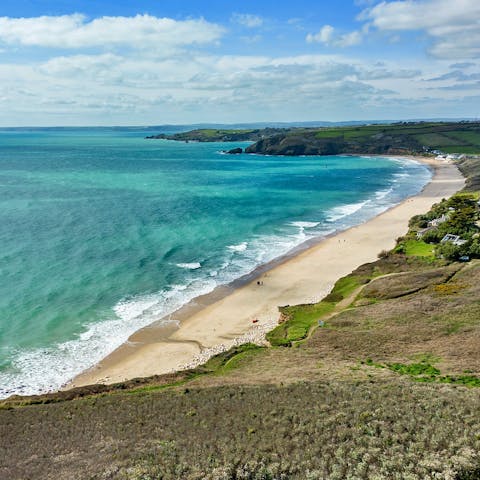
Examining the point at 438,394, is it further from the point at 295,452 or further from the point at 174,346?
the point at 174,346

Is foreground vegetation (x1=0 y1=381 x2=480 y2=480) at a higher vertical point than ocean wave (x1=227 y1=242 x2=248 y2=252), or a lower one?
lower

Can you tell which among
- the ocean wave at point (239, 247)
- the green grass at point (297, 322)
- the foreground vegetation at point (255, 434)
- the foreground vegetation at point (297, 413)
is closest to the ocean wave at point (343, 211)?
the ocean wave at point (239, 247)

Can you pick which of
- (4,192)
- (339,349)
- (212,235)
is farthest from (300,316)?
(4,192)

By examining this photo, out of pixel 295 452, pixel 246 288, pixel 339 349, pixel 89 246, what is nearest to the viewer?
pixel 295 452

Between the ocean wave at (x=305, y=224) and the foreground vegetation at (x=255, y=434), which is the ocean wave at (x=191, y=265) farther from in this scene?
the foreground vegetation at (x=255, y=434)

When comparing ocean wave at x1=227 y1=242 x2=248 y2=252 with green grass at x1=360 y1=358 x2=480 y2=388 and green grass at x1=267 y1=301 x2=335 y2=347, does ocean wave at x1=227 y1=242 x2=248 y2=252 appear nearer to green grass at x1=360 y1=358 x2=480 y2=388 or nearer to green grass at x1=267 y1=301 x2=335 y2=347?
green grass at x1=267 y1=301 x2=335 y2=347

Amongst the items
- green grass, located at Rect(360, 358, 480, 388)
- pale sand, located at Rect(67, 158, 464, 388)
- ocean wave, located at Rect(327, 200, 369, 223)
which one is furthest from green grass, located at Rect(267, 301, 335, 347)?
ocean wave, located at Rect(327, 200, 369, 223)
